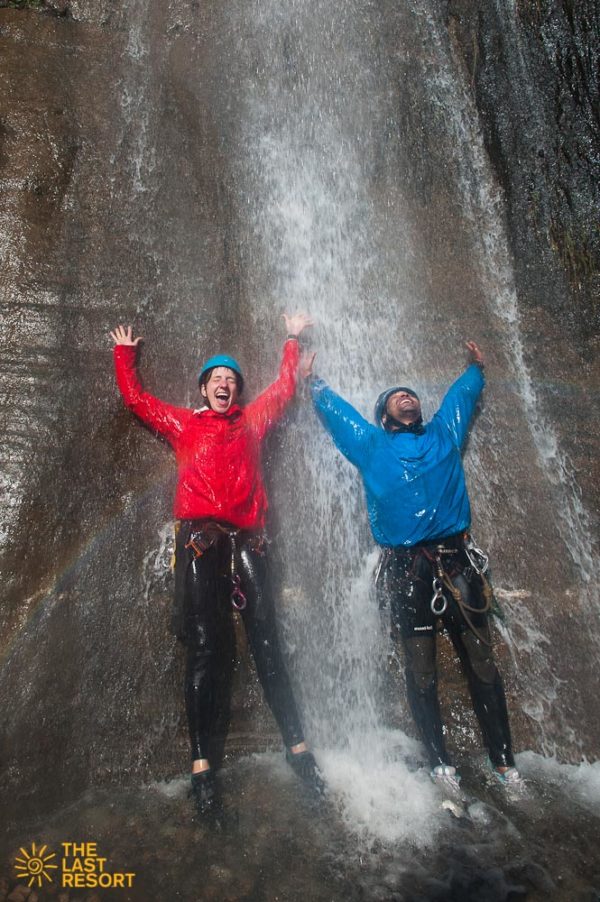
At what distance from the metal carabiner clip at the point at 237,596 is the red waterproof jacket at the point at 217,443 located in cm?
46

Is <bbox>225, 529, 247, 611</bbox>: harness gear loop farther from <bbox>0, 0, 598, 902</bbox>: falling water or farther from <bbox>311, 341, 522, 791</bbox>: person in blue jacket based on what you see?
<bbox>311, 341, 522, 791</bbox>: person in blue jacket

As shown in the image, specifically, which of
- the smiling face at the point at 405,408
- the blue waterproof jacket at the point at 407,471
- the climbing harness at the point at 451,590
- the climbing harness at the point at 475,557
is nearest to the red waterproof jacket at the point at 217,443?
the blue waterproof jacket at the point at 407,471

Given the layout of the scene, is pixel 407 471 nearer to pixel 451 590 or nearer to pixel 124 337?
pixel 451 590

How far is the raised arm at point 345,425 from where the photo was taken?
5.11 m

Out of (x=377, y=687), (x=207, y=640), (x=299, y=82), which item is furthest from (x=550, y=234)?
(x=207, y=640)

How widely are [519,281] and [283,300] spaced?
298 cm

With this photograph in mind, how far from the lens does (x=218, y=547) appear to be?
15.4ft

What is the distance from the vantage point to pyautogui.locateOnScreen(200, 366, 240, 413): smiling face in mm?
5105

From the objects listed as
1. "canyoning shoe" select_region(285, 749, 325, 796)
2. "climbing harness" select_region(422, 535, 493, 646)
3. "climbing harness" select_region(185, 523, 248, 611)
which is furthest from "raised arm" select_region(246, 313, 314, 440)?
"canyoning shoe" select_region(285, 749, 325, 796)

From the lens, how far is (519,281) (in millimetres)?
6758

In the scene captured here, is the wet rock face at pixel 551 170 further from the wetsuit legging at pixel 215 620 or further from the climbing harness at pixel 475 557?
the wetsuit legging at pixel 215 620

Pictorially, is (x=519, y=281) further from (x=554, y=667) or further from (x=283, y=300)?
(x=554, y=667)

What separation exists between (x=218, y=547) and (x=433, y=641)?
203 centimetres

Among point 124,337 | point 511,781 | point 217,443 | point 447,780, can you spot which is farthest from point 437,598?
point 124,337
